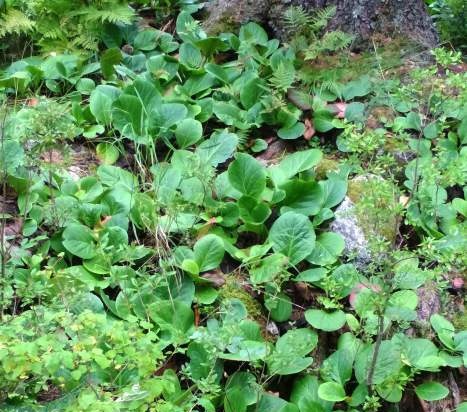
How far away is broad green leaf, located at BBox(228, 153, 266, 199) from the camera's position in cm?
366

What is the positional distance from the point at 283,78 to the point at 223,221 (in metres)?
1.23

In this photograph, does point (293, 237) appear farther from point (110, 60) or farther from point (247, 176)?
point (110, 60)

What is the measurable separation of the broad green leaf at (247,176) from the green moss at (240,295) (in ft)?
1.88

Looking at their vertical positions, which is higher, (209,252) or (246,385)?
(209,252)

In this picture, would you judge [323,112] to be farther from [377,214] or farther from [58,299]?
[58,299]

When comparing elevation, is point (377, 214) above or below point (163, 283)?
above

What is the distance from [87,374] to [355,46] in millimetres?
3353

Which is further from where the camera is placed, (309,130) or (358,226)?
(309,130)

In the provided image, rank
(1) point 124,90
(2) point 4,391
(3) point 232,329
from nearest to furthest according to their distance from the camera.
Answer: (2) point 4,391, (3) point 232,329, (1) point 124,90

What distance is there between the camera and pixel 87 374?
8.00ft

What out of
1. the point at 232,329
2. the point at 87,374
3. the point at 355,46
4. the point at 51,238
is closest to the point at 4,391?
the point at 87,374

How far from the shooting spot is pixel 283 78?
14.1ft

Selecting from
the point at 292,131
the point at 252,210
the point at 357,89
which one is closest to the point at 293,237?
the point at 252,210

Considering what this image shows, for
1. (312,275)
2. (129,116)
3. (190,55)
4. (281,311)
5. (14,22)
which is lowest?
(281,311)
